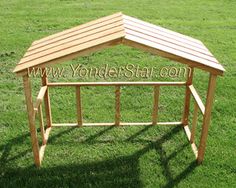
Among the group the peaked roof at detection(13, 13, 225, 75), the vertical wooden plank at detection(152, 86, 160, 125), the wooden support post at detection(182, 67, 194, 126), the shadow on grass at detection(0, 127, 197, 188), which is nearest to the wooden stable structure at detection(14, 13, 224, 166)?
the peaked roof at detection(13, 13, 225, 75)

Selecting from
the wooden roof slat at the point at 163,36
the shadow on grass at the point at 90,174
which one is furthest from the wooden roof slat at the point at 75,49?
the shadow on grass at the point at 90,174

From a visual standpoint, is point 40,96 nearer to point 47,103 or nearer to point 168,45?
point 47,103

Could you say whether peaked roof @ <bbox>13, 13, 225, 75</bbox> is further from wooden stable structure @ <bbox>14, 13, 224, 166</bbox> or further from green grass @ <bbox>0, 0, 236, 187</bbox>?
green grass @ <bbox>0, 0, 236, 187</bbox>

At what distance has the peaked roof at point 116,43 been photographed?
378 cm

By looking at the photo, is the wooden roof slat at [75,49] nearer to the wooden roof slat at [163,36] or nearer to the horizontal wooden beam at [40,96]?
the wooden roof slat at [163,36]

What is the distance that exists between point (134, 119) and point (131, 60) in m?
2.28

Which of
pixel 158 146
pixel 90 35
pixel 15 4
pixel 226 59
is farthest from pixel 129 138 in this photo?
pixel 15 4

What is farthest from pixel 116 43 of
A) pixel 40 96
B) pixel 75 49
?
pixel 40 96

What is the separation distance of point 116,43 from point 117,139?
193cm

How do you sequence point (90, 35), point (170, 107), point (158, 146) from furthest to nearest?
point (170, 107), point (158, 146), point (90, 35)

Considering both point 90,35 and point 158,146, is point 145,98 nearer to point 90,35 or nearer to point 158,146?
point 158,146

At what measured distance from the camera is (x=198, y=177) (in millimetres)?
4562

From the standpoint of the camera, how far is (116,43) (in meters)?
3.75

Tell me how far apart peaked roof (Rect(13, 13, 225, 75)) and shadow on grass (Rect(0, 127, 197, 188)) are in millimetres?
1399
